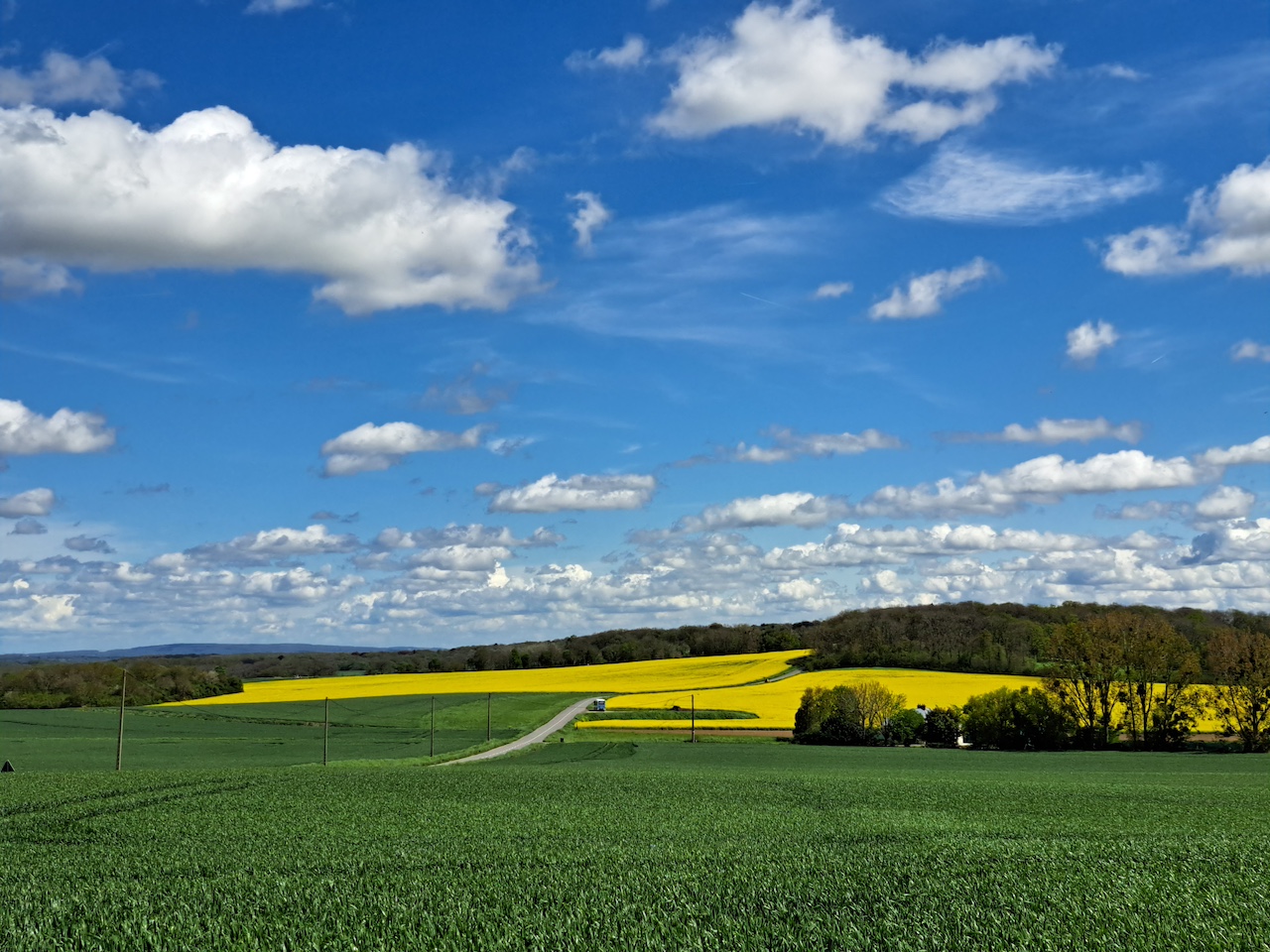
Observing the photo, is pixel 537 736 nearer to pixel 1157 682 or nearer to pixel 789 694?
pixel 789 694

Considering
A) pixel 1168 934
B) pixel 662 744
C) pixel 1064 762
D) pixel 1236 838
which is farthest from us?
pixel 662 744

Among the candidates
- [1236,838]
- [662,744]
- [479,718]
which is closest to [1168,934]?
[1236,838]

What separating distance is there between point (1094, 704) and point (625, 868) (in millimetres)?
76786

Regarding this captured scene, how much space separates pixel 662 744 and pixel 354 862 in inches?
2354

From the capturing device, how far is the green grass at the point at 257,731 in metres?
66.4

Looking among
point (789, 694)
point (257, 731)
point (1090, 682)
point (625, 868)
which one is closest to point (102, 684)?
point (257, 731)

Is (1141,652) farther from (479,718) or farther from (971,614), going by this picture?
(479,718)

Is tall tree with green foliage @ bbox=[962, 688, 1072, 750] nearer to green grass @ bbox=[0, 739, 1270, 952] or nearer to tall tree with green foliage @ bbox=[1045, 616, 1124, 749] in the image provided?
tall tree with green foliage @ bbox=[1045, 616, 1124, 749]

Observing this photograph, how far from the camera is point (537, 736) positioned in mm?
81625

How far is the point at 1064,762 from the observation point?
66.6m

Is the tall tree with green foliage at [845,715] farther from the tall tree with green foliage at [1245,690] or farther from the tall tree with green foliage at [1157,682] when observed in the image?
the tall tree with green foliage at [1245,690]

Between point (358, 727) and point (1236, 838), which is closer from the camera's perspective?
point (1236, 838)

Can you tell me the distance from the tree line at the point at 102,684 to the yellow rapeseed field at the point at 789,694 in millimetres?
57852

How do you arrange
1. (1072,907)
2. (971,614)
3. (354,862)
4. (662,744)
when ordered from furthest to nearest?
1. (971,614)
2. (662,744)
3. (354,862)
4. (1072,907)
